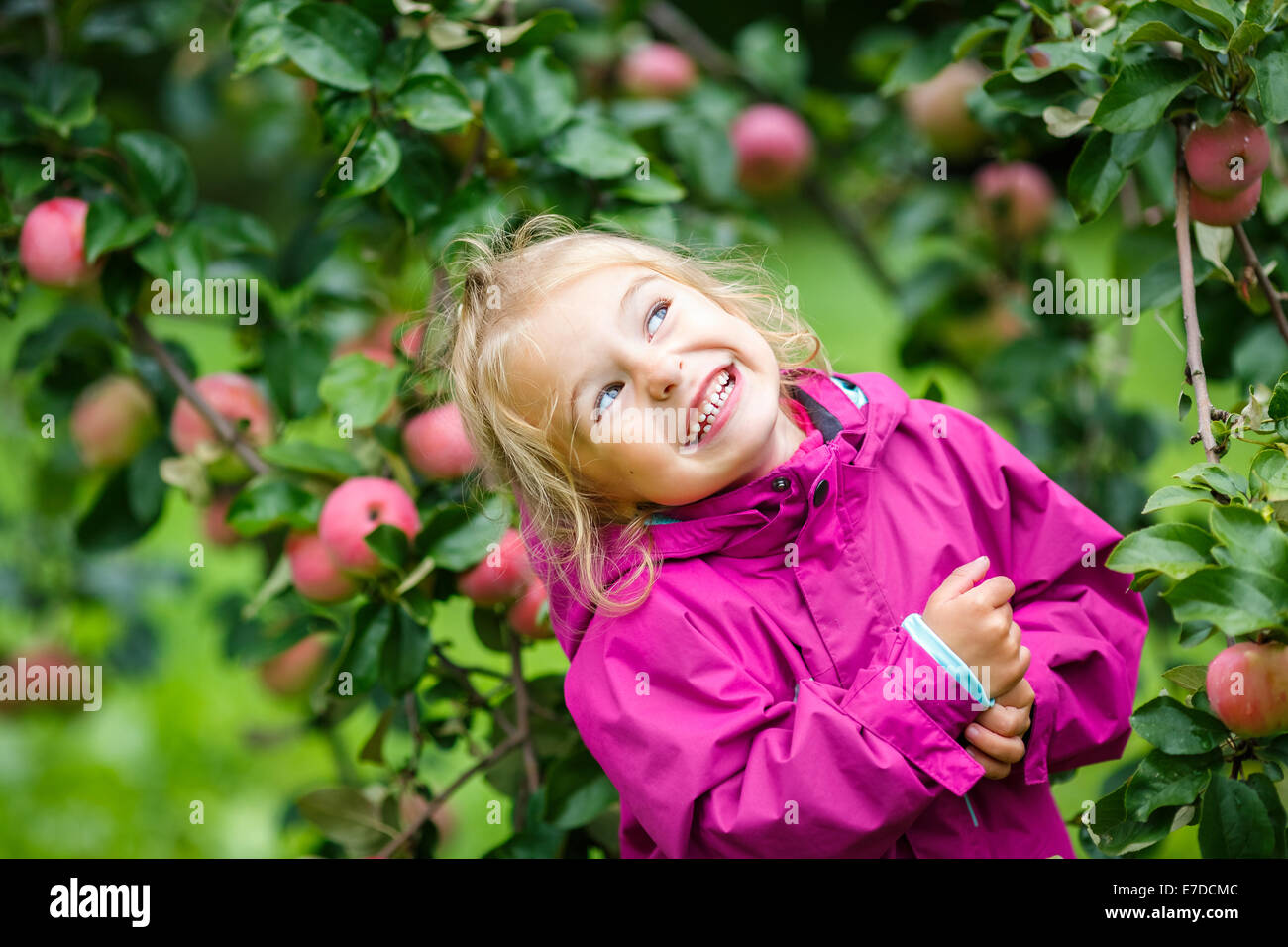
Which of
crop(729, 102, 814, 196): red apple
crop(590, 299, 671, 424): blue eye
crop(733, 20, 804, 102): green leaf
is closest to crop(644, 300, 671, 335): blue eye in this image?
crop(590, 299, 671, 424): blue eye

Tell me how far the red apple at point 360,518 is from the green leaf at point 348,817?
9.9 inches

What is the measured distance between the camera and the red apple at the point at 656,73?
1854mm

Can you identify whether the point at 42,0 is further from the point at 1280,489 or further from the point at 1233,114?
the point at 1280,489

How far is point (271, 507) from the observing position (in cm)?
123

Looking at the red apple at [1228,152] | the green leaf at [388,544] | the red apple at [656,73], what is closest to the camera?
the red apple at [1228,152]

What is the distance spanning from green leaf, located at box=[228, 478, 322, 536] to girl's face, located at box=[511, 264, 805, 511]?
1.23 feet

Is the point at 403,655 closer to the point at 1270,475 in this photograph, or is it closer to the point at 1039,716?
the point at 1039,716

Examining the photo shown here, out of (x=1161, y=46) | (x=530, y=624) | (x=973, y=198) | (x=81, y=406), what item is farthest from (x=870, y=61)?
(x=81, y=406)

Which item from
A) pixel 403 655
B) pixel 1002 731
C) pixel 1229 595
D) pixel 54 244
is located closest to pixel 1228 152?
pixel 1229 595

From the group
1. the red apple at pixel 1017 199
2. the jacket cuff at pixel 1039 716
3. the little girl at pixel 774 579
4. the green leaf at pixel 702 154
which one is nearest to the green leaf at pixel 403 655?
the little girl at pixel 774 579

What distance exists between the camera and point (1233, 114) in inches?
40.4

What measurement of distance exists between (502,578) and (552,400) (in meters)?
0.33

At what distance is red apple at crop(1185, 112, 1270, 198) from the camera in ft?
3.36

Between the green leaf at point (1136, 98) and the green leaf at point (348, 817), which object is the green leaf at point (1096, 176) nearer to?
the green leaf at point (1136, 98)
